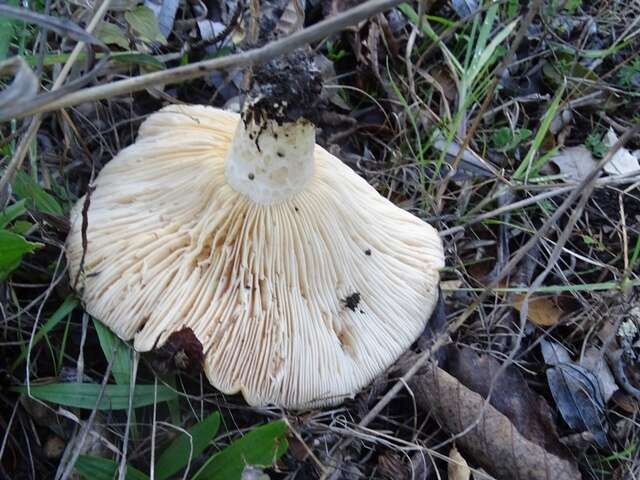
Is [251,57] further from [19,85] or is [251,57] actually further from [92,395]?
[92,395]

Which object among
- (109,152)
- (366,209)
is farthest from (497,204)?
(109,152)

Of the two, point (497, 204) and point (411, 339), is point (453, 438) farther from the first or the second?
point (497, 204)

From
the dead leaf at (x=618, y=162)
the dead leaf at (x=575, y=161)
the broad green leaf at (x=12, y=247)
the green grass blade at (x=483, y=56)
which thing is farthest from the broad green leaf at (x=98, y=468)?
the dead leaf at (x=618, y=162)

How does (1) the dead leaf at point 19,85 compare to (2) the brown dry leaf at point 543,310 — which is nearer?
(1) the dead leaf at point 19,85

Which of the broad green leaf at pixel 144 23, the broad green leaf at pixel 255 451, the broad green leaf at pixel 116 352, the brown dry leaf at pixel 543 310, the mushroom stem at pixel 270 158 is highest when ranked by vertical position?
the broad green leaf at pixel 144 23

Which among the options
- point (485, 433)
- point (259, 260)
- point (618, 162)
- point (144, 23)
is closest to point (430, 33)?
point (618, 162)

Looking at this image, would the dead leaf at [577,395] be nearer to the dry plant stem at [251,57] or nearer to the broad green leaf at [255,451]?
the broad green leaf at [255,451]
